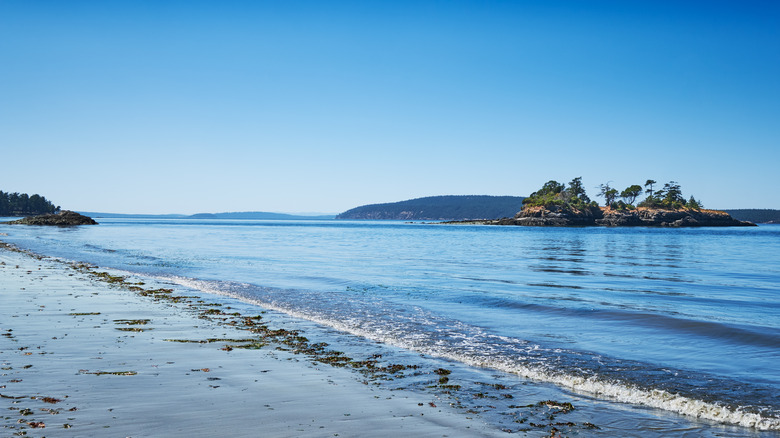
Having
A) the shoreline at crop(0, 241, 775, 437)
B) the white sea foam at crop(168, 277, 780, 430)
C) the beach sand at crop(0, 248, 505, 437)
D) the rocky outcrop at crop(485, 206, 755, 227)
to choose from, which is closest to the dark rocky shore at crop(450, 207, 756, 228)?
the rocky outcrop at crop(485, 206, 755, 227)

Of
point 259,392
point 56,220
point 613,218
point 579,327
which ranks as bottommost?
point 579,327

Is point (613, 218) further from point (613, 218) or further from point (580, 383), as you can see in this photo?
point (580, 383)

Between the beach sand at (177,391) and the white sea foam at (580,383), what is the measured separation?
286 centimetres

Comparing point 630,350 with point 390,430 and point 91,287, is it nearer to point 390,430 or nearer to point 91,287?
point 390,430

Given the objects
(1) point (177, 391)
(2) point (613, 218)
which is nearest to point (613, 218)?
(2) point (613, 218)

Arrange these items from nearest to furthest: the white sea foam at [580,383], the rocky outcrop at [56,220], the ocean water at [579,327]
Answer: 1. the white sea foam at [580,383]
2. the ocean water at [579,327]
3. the rocky outcrop at [56,220]

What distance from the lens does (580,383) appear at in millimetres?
9266

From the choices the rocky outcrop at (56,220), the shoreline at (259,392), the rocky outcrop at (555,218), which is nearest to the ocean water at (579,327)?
the shoreline at (259,392)

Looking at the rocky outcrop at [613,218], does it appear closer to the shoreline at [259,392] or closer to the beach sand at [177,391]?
the shoreline at [259,392]

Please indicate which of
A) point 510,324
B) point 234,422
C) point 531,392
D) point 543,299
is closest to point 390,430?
point 234,422

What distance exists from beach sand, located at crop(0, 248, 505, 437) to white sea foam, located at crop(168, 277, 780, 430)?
2864 mm

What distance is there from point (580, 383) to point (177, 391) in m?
6.95

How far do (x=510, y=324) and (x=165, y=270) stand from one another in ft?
71.8

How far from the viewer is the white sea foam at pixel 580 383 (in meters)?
7.74
